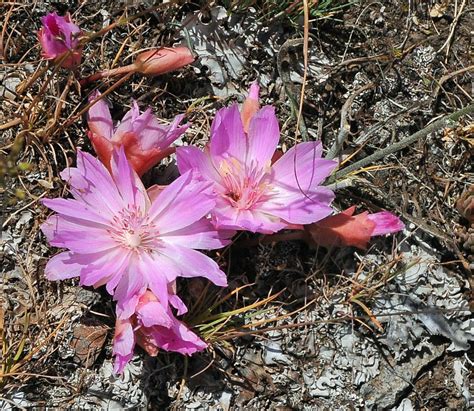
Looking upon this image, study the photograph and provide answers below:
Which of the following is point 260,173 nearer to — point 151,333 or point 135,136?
point 135,136

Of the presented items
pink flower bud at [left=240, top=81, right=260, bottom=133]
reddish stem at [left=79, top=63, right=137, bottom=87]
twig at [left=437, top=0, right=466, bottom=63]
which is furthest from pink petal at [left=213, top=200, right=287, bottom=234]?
twig at [left=437, top=0, right=466, bottom=63]

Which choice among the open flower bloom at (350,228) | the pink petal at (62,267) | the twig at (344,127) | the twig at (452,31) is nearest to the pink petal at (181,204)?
the pink petal at (62,267)

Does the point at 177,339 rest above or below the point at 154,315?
A: below

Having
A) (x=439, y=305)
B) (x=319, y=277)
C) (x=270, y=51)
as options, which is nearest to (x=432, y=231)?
(x=439, y=305)

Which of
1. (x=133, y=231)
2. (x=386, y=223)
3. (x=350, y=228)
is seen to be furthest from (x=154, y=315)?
(x=386, y=223)

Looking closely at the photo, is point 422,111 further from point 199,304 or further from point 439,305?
point 199,304

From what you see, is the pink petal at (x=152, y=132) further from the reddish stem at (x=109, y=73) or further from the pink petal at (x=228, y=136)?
the reddish stem at (x=109, y=73)
